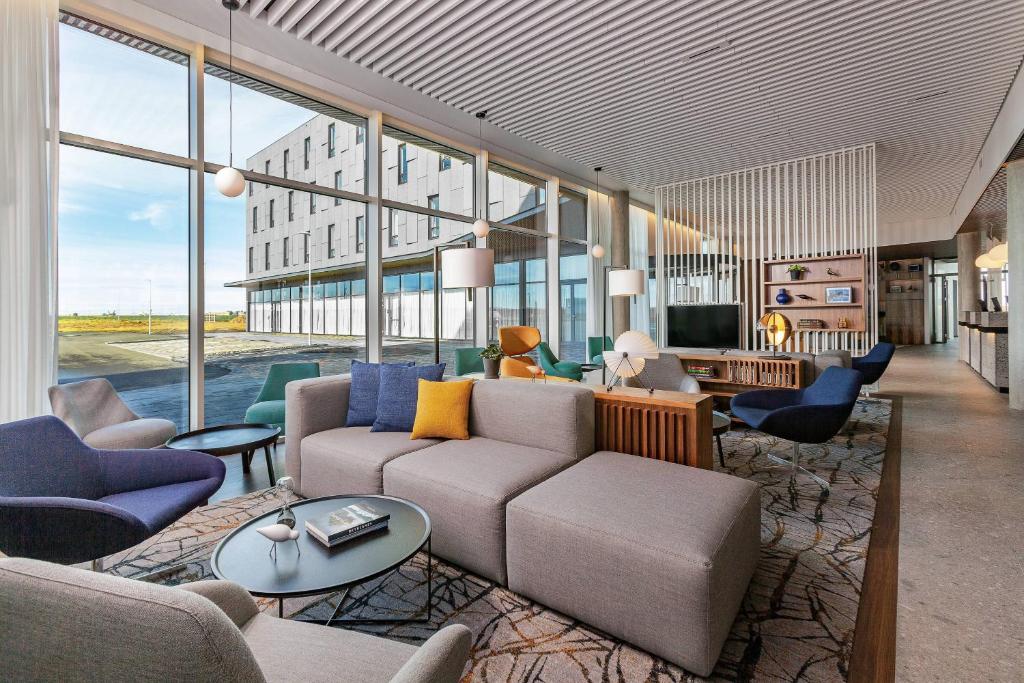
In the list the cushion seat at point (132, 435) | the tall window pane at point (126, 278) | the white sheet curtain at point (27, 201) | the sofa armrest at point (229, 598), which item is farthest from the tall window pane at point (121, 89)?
the sofa armrest at point (229, 598)

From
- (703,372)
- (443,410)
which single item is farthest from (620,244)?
(443,410)

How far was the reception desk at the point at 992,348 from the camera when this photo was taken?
23.1 feet

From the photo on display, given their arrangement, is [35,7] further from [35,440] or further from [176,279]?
[35,440]

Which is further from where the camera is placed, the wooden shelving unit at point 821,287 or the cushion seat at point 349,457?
the wooden shelving unit at point 821,287

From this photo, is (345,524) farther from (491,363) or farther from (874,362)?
(874,362)

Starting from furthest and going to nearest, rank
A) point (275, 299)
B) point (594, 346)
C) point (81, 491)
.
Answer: point (594, 346) < point (275, 299) < point (81, 491)

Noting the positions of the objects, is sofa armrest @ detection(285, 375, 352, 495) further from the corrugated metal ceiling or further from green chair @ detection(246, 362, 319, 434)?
Result: the corrugated metal ceiling

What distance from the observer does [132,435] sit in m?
3.39

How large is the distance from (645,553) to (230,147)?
4904 millimetres

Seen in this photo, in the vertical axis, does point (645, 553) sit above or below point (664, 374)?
below

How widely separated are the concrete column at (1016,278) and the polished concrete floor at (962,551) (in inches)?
26.8

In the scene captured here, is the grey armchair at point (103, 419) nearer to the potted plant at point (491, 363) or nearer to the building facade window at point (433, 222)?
the potted plant at point (491, 363)

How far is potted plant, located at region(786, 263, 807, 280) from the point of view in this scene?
7.16m

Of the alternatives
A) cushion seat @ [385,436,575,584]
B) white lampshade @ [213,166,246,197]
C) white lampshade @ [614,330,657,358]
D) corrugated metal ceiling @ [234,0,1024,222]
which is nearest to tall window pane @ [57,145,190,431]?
white lampshade @ [213,166,246,197]
